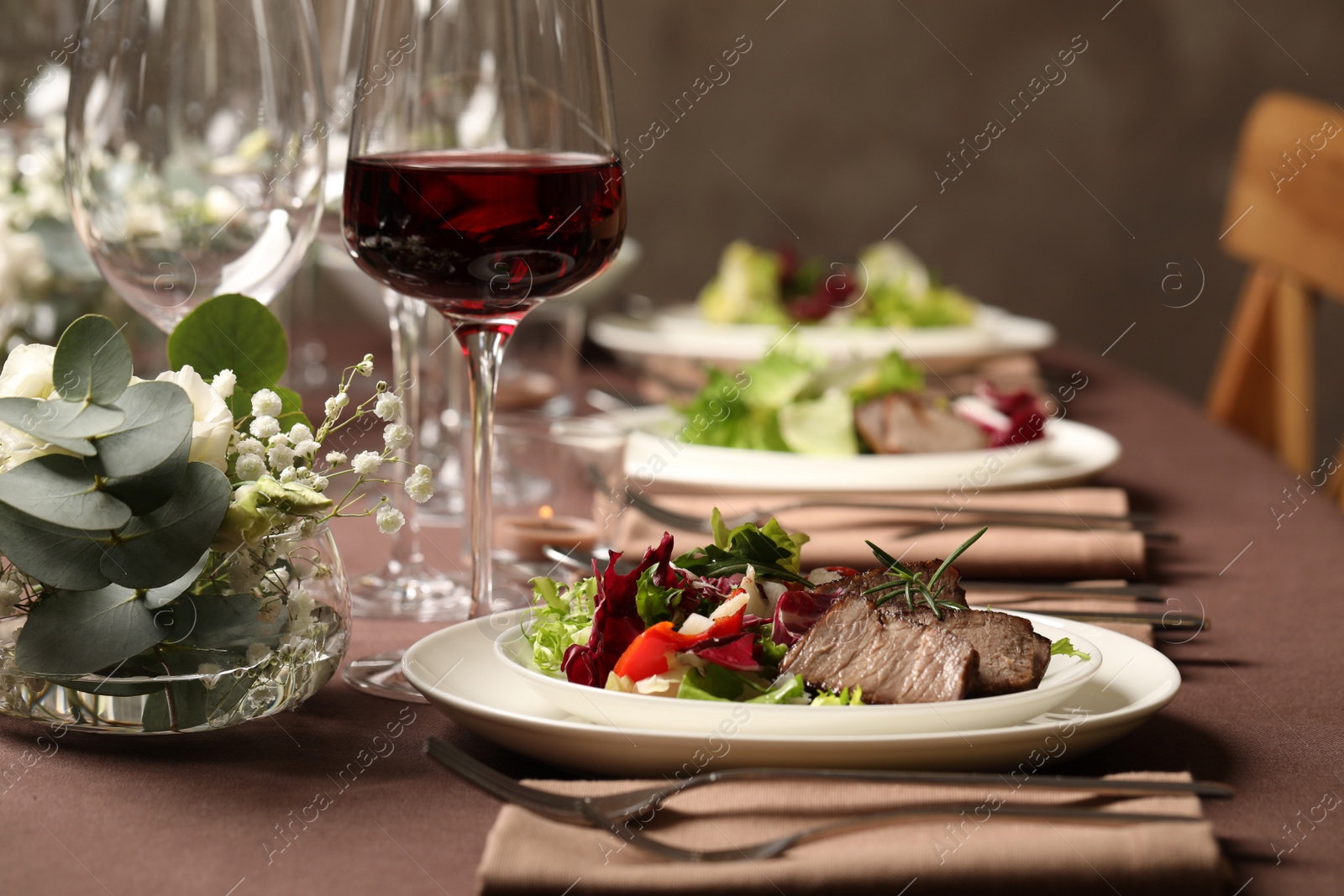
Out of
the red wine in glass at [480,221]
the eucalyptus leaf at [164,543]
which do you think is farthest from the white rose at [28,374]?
the red wine in glass at [480,221]

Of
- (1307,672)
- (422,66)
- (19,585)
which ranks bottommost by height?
(1307,672)

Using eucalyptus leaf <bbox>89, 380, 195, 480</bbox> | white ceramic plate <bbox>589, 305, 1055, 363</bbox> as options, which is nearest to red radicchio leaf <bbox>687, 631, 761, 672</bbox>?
eucalyptus leaf <bbox>89, 380, 195, 480</bbox>

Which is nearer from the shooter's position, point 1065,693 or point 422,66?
point 1065,693

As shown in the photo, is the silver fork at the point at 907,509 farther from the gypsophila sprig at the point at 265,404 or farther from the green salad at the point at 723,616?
the gypsophila sprig at the point at 265,404

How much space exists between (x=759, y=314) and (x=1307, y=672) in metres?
1.54

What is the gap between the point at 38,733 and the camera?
2.52 ft

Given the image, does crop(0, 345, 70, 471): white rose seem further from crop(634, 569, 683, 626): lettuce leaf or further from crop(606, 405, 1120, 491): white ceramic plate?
crop(606, 405, 1120, 491): white ceramic plate

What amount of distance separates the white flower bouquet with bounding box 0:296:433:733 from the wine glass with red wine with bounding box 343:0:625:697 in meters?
0.12

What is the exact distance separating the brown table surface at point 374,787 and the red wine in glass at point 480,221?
0.28 metres

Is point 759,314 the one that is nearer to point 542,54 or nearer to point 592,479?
point 592,479

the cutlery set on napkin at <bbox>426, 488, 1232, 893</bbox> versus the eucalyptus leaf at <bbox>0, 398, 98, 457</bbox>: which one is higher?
the eucalyptus leaf at <bbox>0, 398, 98, 457</bbox>

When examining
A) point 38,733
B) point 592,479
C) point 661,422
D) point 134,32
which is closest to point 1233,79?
point 661,422

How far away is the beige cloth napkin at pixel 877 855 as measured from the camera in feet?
1.86

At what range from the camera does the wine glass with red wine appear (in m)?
0.85
